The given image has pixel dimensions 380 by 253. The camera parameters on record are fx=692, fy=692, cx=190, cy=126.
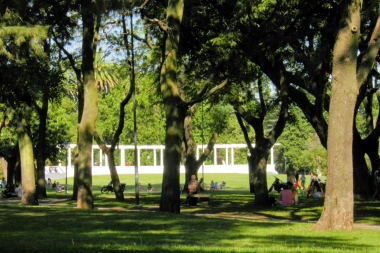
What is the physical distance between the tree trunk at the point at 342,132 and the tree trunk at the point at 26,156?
13.6 m

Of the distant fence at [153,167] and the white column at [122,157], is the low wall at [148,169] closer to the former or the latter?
the distant fence at [153,167]

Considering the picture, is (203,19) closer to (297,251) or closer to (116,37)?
(116,37)

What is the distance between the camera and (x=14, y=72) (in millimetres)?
18688

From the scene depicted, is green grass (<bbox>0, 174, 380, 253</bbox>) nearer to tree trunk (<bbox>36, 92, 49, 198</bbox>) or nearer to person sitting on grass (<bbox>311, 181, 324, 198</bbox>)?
tree trunk (<bbox>36, 92, 49, 198</bbox>)

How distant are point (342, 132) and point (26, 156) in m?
14.1

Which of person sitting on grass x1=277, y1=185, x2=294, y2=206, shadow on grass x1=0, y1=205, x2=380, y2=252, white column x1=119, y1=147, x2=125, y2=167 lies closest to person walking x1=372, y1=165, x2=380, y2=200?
person sitting on grass x1=277, y1=185, x2=294, y2=206

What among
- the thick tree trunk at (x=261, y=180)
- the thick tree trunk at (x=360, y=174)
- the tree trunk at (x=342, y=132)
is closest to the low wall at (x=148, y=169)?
the thick tree trunk at (x=360, y=174)

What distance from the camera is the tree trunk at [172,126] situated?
21.1m

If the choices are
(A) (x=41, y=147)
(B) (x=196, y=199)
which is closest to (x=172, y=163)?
(B) (x=196, y=199)

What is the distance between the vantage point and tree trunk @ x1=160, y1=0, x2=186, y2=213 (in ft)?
69.2

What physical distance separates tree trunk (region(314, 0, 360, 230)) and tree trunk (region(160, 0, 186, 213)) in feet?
22.1

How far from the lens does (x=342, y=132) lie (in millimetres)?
15000

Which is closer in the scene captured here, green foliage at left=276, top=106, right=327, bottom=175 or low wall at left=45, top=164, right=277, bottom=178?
green foliage at left=276, top=106, right=327, bottom=175

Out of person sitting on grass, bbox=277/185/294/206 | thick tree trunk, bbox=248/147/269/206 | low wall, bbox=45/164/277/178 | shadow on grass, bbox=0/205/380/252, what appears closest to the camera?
shadow on grass, bbox=0/205/380/252
